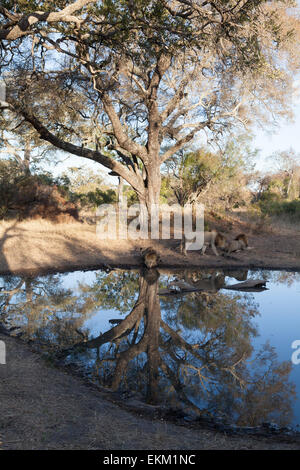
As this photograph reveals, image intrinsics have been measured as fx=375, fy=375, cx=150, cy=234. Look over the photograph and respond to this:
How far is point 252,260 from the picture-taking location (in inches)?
504

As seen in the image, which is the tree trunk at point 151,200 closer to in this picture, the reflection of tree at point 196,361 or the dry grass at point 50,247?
the dry grass at point 50,247

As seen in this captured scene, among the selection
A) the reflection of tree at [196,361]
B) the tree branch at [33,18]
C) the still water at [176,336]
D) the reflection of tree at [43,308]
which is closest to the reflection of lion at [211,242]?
the still water at [176,336]

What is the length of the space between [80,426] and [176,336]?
327 centimetres

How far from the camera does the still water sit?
429cm

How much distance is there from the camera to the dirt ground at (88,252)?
38.8ft

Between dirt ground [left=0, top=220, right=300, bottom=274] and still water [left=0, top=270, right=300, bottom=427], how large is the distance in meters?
1.21

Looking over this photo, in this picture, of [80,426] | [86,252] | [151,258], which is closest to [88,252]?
[86,252]

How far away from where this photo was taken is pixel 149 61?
9555 mm

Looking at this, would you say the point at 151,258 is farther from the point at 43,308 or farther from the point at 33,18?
the point at 33,18

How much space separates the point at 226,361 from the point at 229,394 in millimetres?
961

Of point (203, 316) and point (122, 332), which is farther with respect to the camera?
point (203, 316)

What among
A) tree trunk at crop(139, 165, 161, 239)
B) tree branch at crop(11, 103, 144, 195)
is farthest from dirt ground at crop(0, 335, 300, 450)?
tree trunk at crop(139, 165, 161, 239)

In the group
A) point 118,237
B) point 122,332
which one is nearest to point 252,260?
point 118,237
